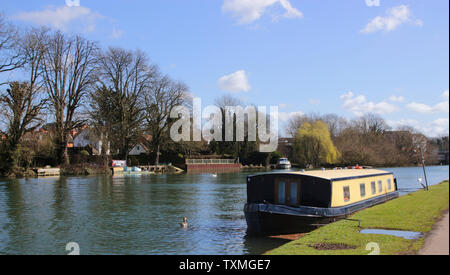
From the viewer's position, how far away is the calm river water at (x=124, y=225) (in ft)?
48.8

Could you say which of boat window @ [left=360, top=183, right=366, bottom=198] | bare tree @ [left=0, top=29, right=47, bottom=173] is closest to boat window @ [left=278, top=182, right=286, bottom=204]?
boat window @ [left=360, top=183, right=366, bottom=198]

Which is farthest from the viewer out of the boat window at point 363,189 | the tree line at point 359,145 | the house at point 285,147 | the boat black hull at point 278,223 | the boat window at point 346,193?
the house at point 285,147

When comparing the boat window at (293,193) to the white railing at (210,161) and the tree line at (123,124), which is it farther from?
the white railing at (210,161)

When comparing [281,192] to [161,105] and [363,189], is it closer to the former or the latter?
[363,189]

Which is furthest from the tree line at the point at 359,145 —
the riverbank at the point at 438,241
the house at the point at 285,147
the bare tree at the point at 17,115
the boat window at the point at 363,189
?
the riverbank at the point at 438,241

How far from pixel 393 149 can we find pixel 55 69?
66468 mm

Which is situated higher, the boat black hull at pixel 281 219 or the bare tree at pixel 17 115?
the bare tree at pixel 17 115

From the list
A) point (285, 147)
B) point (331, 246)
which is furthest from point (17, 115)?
point (285, 147)

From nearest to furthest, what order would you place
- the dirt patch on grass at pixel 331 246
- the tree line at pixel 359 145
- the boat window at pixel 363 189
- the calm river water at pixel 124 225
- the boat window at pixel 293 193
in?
the dirt patch on grass at pixel 331 246 < the calm river water at pixel 124 225 < the boat window at pixel 293 193 < the boat window at pixel 363 189 < the tree line at pixel 359 145

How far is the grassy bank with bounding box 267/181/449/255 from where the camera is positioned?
10380mm

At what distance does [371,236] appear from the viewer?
475 inches

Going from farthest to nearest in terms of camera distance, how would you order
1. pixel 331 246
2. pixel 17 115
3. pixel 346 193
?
1. pixel 17 115
2. pixel 346 193
3. pixel 331 246

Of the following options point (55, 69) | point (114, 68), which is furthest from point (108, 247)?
point (114, 68)

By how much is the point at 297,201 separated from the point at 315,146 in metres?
66.8
